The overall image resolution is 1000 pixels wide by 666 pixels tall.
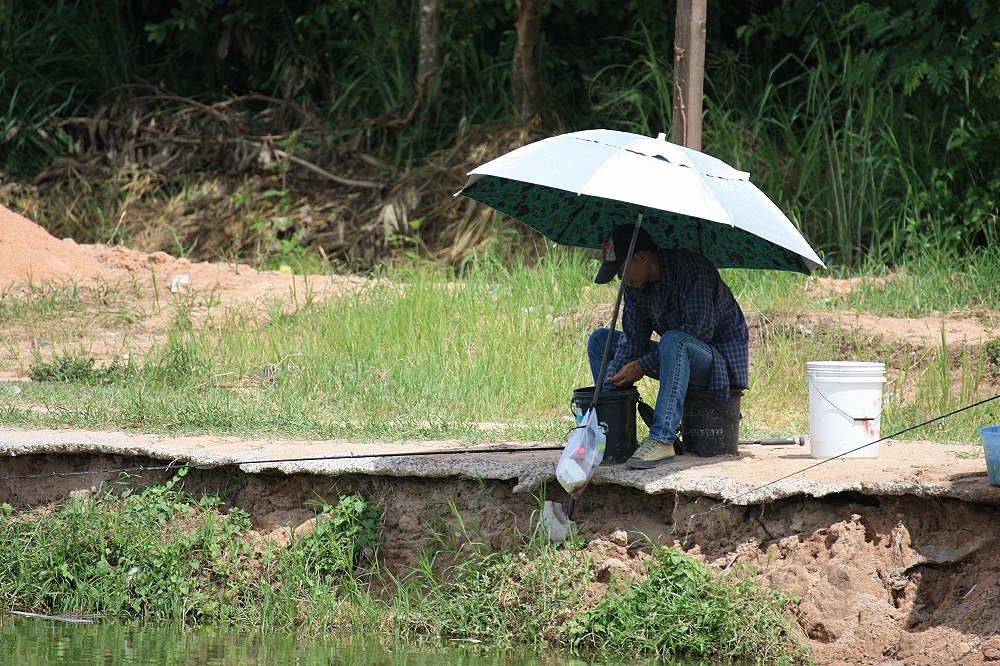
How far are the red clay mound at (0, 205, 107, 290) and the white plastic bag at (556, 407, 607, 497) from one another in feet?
21.7

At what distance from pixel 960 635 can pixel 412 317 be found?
4612 mm

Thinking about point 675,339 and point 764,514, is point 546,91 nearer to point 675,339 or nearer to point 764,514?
point 675,339

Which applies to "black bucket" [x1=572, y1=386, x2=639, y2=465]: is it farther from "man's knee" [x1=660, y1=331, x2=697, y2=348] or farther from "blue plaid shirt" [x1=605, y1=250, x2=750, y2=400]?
"man's knee" [x1=660, y1=331, x2=697, y2=348]

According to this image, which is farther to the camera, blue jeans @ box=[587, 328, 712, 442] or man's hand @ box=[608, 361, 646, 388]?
man's hand @ box=[608, 361, 646, 388]

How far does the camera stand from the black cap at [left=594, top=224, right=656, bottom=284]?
4914mm

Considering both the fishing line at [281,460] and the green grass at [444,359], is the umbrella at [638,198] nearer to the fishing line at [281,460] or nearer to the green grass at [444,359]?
the fishing line at [281,460]

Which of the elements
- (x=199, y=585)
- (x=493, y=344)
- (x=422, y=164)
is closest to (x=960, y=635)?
(x=199, y=585)

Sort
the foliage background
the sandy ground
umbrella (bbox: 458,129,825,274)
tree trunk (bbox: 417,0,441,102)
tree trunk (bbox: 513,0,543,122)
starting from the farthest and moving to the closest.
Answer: tree trunk (bbox: 417,0,441,102) → tree trunk (bbox: 513,0,543,122) → the foliage background → the sandy ground → umbrella (bbox: 458,129,825,274)

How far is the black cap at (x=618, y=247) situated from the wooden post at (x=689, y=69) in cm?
337

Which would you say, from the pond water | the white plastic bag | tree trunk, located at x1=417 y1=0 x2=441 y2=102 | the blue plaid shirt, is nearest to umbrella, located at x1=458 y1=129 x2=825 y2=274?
the blue plaid shirt

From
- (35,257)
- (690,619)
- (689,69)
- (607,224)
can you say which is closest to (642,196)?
(607,224)

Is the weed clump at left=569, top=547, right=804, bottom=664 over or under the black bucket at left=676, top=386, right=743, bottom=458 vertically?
under

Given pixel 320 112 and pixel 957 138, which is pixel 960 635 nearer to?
pixel 957 138

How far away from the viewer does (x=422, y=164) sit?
1254 cm
